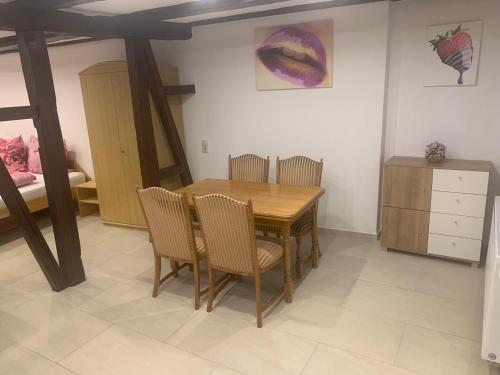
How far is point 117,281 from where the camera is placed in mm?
3254

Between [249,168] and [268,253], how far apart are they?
1.42 meters

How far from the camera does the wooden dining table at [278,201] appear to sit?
2613 millimetres

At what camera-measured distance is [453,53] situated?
3197 mm

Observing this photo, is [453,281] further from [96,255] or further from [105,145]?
[105,145]

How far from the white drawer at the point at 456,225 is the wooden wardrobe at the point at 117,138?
2.78 m

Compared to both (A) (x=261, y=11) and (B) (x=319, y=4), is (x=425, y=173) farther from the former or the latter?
(A) (x=261, y=11)

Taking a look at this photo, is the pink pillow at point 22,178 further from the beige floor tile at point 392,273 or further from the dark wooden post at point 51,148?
the beige floor tile at point 392,273

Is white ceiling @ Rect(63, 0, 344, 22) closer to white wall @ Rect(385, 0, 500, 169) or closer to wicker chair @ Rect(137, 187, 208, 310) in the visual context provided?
white wall @ Rect(385, 0, 500, 169)

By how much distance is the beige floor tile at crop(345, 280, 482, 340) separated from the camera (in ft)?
8.02

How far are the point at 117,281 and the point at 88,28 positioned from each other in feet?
7.17

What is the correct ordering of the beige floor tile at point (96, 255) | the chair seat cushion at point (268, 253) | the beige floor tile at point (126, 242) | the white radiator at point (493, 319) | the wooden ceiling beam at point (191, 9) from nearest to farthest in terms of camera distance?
the white radiator at point (493, 319) → the chair seat cushion at point (268, 253) → the wooden ceiling beam at point (191, 9) → the beige floor tile at point (96, 255) → the beige floor tile at point (126, 242)

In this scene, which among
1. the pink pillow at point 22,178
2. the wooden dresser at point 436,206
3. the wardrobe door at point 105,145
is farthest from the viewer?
the pink pillow at point 22,178

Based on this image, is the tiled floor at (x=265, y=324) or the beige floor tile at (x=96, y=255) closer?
the tiled floor at (x=265, y=324)

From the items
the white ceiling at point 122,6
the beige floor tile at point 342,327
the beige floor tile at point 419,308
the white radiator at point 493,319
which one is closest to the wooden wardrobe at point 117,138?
the white ceiling at point 122,6
